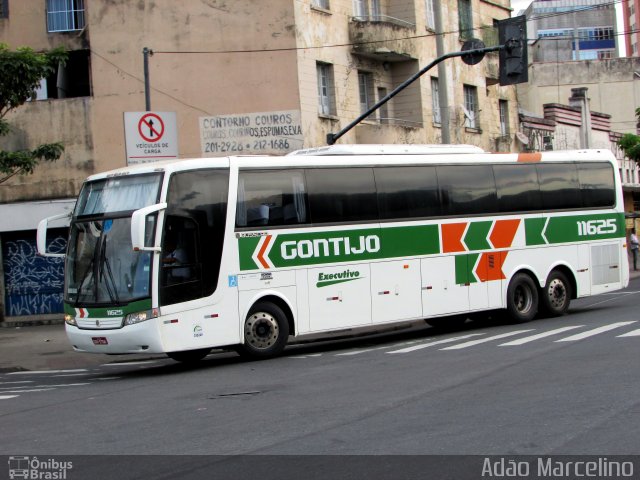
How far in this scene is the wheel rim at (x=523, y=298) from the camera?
20.8 metres

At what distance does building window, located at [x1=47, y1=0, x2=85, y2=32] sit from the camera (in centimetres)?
2923

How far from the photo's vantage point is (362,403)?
10484mm

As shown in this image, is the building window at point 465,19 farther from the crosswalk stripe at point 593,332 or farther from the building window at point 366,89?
the crosswalk stripe at point 593,332

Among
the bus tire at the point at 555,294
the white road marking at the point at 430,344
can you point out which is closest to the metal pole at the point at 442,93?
the bus tire at the point at 555,294

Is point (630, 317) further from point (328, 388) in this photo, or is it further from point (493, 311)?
point (328, 388)

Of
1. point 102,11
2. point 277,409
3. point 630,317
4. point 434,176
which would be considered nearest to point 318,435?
point 277,409

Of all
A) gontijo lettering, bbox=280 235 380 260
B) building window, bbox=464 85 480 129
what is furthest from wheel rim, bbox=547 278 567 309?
building window, bbox=464 85 480 129

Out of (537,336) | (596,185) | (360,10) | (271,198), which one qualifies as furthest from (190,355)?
(360,10)

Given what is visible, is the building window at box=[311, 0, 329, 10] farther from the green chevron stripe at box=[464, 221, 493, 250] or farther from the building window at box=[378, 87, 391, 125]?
the green chevron stripe at box=[464, 221, 493, 250]

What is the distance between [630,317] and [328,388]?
9869 millimetres

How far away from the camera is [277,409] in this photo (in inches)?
414

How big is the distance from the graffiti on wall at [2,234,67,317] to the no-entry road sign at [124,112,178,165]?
22.5 ft

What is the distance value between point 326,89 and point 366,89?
8.30 feet

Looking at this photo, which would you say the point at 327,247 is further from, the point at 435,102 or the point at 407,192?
the point at 435,102
